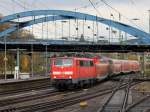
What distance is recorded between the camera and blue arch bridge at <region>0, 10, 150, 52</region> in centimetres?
8291

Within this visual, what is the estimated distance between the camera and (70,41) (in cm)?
8550

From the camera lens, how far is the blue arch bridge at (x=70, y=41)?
82912 mm

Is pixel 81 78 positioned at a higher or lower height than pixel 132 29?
lower

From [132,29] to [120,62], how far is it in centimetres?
1780

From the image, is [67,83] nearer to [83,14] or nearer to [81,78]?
[81,78]

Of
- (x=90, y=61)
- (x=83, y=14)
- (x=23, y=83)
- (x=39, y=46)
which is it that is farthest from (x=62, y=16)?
(x=90, y=61)

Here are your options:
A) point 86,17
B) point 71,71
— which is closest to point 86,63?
point 71,71

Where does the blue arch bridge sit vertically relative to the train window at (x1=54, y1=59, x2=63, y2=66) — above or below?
above

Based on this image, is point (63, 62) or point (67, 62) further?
point (63, 62)

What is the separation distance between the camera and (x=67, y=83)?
38.2m

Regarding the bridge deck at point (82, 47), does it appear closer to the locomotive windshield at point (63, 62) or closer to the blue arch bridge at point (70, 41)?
the blue arch bridge at point (70, 41)

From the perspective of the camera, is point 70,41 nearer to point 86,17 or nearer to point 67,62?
point 86,17

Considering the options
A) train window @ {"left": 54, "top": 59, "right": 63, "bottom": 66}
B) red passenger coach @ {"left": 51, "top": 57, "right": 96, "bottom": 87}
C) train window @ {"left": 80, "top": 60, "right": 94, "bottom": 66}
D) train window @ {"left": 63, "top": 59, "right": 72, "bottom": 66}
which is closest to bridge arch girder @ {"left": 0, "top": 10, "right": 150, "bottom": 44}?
train window @ {"left": 80, "top": 60, "right": 94, "bottom": 66}

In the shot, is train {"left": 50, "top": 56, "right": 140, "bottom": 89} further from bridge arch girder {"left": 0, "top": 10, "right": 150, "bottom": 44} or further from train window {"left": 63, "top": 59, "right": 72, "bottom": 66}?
bridge arch girder {"left": 0, "top": 10, "right": 150, "bottom": 44}
